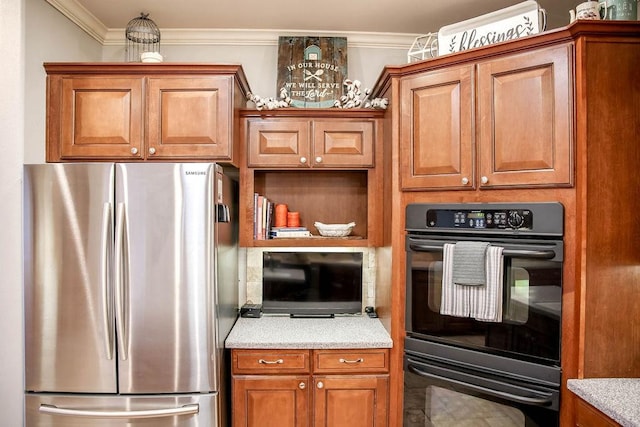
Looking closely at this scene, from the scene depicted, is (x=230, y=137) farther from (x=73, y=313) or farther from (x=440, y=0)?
(x=440, y=0)

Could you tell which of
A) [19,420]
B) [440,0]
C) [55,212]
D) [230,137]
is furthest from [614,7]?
[19,420]

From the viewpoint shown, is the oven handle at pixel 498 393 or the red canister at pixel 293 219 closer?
the oven handle at pixel 498 393

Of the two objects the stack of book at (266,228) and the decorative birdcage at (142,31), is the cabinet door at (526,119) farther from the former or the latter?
the decorative birdcage at (142,31)

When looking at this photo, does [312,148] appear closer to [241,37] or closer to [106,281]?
[241,37]

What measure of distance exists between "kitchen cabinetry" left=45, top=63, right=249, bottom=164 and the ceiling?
50cm

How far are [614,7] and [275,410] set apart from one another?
2444 mm

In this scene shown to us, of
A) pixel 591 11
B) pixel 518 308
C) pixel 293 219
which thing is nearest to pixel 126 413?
pixel 293 219

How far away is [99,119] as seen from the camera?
6.99ft

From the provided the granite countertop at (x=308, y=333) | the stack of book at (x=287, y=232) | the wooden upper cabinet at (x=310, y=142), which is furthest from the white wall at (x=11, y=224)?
the stack of book at (x=287, y=232)

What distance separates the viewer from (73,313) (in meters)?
1.92

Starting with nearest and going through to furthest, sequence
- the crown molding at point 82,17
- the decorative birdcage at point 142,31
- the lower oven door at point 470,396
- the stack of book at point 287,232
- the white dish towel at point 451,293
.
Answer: the lower oven door at point 470,396
the white dish towel at point 451,293
the crown molding at point 82,17
the decorative birdcage at point 142,31
the stack of book at point 287,232

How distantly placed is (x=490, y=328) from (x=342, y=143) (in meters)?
1.30

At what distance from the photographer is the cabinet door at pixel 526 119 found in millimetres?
1669

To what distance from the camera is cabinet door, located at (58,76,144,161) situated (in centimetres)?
212
